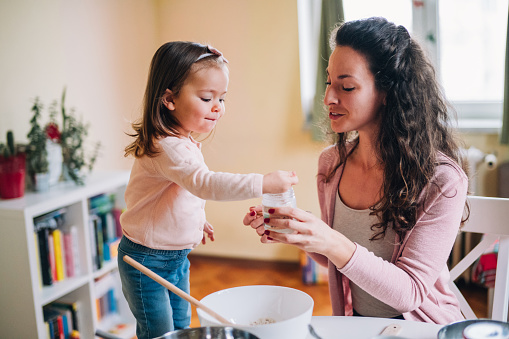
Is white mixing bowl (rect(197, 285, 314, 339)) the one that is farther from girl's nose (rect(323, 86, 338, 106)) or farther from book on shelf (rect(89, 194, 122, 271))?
book on shelf (rect(89, 194, 122, 271))

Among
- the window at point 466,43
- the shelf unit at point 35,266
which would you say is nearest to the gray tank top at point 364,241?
the shelf unit at point 35,266

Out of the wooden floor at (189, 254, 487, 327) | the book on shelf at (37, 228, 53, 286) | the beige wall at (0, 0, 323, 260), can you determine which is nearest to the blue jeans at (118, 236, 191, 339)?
the book on shelf at (37, 228, 53, 286)

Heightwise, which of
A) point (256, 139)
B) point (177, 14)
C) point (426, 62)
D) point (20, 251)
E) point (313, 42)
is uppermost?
point (177, 14)

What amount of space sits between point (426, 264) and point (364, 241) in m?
0.20

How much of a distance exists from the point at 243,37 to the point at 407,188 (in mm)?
2342

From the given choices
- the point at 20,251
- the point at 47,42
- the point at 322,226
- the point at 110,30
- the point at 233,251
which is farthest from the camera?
the point at 233,251

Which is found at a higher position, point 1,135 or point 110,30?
point 110,30

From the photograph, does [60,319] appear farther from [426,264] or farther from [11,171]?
[426,264]

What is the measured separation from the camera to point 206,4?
3.41 meters

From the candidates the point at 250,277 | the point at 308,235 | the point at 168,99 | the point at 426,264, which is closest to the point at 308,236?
the point at 308,235

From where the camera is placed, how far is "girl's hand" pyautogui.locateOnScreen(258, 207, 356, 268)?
1.06m

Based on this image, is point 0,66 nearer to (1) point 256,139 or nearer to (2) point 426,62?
(1) point 256,139

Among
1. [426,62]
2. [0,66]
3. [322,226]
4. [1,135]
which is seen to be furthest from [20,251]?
[426,62]

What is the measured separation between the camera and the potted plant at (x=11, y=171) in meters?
2.18
